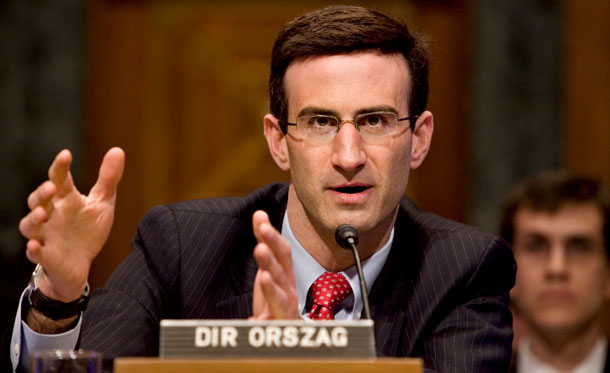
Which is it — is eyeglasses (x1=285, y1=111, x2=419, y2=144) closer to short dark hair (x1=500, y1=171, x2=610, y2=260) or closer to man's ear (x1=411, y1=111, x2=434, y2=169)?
man's ear (x1=411, y1=111, x2=434, y2=169)

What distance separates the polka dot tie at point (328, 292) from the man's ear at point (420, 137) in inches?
16.3

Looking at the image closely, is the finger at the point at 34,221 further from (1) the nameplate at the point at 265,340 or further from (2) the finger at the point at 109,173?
(1) the nameplate at the point at 265,340

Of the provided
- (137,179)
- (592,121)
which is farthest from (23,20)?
(592,121)

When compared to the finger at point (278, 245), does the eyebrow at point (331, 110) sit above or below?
above

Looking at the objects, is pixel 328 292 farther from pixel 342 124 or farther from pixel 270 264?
pixel 270 264

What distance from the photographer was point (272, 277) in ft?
5.81

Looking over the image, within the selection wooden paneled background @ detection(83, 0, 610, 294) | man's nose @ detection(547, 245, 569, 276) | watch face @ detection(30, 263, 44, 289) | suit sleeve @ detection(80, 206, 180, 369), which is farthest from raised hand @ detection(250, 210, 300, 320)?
wooden paneled background @ detection(83, 0, 610, 294)

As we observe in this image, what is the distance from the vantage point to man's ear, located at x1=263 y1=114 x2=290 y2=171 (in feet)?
8.64

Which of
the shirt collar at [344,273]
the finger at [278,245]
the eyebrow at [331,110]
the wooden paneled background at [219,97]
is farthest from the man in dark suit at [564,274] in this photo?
the finger at [278,245]

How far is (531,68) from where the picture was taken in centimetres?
492

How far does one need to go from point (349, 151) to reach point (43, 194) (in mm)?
812

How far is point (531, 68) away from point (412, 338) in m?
2.90

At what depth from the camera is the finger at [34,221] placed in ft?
6.12

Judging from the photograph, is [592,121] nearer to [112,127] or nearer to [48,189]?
[112,127]
